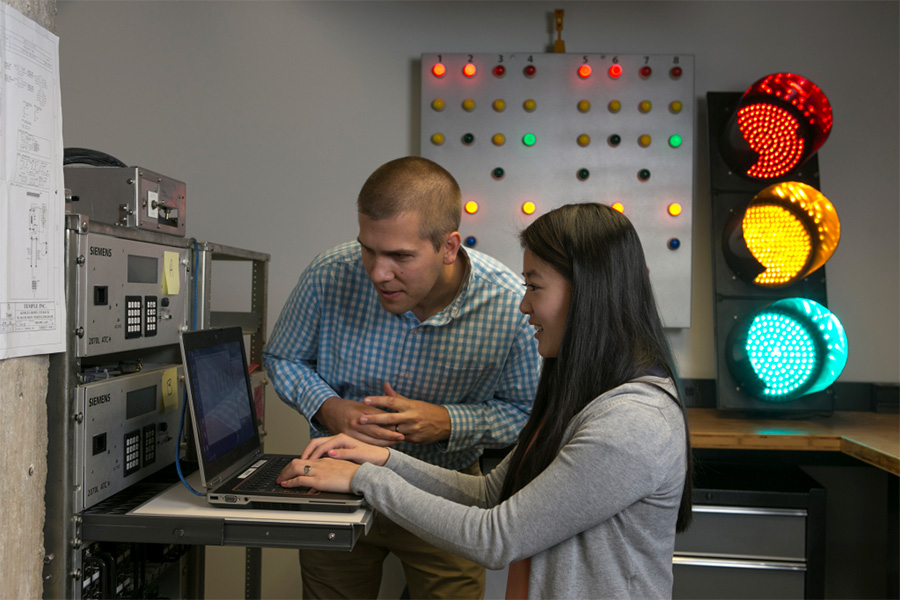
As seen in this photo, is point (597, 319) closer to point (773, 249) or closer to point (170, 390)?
point (170, 390)

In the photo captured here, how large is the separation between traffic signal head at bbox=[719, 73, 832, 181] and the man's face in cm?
127

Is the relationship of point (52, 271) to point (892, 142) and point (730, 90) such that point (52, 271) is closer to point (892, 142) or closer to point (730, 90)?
point (730, 90)

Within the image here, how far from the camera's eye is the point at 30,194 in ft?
3.89

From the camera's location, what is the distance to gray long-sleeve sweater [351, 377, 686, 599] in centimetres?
107

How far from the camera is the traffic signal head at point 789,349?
82.7 inches

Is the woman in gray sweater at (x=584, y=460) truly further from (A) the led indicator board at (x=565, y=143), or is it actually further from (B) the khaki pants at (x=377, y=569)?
(A) the led indicator board at (x=565, y=143)

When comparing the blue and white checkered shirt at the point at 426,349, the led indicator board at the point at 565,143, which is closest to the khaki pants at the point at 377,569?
the blue and white checkered shirt at the point at 426,349

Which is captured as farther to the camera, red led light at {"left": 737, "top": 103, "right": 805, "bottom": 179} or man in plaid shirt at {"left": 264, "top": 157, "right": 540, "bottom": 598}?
red led light at {"left": 737, "top": 103, "right": 805, "bottom": 179}

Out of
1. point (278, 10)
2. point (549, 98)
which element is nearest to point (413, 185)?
point (549, 98)

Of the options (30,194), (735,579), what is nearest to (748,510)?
(735,579)

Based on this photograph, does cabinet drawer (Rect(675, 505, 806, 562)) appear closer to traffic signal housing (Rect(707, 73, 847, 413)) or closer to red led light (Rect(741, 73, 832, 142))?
traffic signal housing (Rect(707, 73, 847, 413))

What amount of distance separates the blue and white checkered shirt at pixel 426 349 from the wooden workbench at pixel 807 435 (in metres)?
0.62

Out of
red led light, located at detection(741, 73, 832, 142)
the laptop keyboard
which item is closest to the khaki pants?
the laptop keyboard

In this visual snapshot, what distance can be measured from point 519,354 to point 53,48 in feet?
3.64
